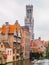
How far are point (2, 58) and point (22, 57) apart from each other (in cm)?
2733

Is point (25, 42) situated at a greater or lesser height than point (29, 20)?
lesser

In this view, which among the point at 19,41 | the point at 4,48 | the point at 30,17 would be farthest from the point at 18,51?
the point at 30,17

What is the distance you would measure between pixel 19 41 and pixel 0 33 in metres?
12.1

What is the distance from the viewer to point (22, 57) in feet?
310

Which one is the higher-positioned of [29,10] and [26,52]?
[29,10]

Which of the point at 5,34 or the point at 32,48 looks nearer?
the point at 5,34

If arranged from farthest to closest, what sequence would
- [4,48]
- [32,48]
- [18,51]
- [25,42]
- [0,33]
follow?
[32,48] → [25,42] → [18,51] → [0,33] → [4,48]

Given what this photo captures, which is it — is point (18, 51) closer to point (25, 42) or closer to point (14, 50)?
point (14, 50)

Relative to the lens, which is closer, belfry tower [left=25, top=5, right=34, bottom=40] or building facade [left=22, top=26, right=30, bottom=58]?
building facade [left=22, top=26, right=30, bottom=58]

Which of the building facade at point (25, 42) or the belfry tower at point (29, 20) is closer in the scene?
the building facade at point (25, 42)

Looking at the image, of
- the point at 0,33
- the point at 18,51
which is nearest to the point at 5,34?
the point at 0,33

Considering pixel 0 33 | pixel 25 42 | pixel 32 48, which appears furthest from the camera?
pixel 32 48

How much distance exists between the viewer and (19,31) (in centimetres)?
9200

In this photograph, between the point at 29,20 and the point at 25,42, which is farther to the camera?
the point at 29,20
